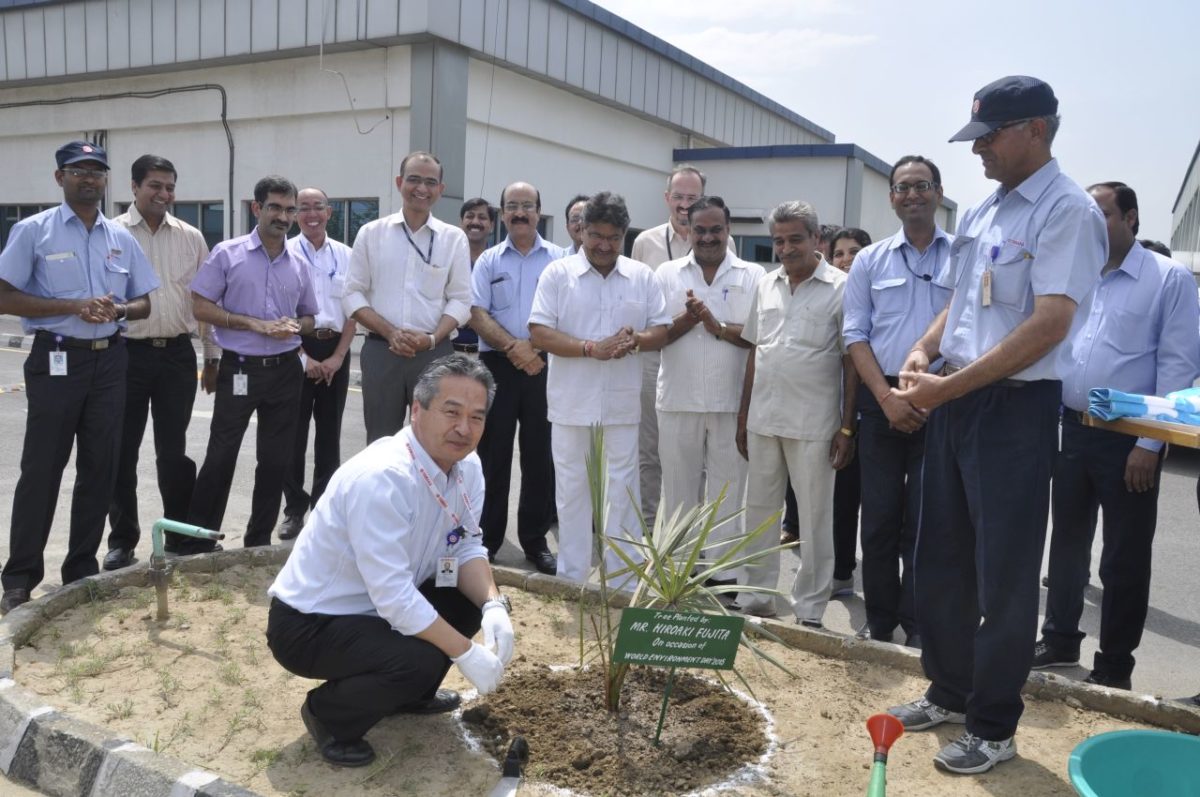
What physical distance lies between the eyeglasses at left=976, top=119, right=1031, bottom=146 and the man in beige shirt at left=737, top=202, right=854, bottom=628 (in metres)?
1.55

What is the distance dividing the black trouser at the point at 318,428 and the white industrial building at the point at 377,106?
293 inches

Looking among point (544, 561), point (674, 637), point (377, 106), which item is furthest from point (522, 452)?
point (377, 106)

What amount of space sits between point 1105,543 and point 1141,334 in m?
1.01

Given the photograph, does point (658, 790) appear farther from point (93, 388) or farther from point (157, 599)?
point (93, 388)

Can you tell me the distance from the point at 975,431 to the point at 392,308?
146 inches

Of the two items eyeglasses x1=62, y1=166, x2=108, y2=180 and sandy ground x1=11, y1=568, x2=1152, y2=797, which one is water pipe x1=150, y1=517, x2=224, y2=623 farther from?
eyeglasses x1=62, y1=166, x2=108, y2=180

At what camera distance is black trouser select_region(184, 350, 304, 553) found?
5.54 metres

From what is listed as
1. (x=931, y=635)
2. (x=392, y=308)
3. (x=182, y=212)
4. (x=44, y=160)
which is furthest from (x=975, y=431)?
(x=44, y=160)

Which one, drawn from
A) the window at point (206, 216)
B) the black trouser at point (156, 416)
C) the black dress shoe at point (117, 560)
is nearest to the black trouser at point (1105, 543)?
the black trouser at point (156, 416)

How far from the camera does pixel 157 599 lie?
14.8 ft

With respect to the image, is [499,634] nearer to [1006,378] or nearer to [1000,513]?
[1000,513]

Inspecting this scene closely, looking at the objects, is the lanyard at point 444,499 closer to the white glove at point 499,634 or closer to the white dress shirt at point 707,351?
the white glove at point 499,634

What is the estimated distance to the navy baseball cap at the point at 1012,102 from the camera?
3139 mm

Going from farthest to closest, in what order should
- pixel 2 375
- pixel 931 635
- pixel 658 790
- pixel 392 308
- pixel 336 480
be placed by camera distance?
pixel 2 375
pixel 392 308
pixel 931 635
pixel 336 480
pixel 658 790
